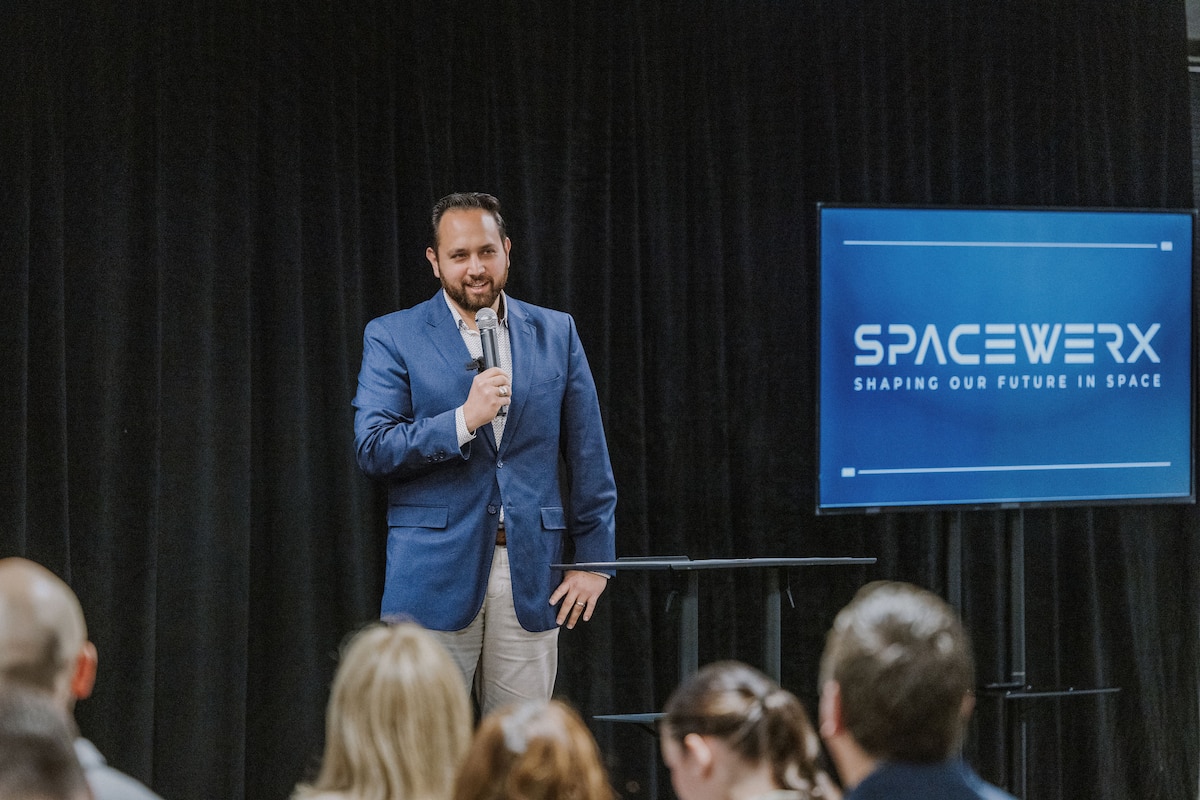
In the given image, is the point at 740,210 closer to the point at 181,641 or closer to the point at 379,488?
the point at 379,488

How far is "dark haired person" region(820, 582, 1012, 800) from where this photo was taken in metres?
1.66

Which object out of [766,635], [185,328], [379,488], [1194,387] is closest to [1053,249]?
[1194,387]

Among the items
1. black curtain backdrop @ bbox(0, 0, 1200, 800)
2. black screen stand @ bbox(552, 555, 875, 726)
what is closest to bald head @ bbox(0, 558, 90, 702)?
black screen stand @ bbox(552, 555, 875, 726)

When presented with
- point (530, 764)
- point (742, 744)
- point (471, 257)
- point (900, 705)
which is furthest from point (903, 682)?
point (471, 257)

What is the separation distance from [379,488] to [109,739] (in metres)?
0.92

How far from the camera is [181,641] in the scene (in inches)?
135

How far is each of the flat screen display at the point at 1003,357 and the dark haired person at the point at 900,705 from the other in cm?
189

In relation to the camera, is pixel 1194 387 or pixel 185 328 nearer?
pixel 185 328

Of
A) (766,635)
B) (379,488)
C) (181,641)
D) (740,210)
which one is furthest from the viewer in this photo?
(740,210)

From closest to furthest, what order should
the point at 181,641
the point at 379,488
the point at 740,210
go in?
1. the point at 181,641
2. the point at 379,488
3. the point at 740,210

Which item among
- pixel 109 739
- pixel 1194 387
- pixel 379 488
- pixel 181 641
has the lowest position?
pixel 109 739

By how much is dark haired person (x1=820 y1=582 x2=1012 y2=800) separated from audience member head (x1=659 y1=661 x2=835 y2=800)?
0.06 meters

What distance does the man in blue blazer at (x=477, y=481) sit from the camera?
10.4ft

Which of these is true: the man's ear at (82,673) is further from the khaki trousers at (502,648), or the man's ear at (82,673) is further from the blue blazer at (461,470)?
the khaki trousers at (502,648)
